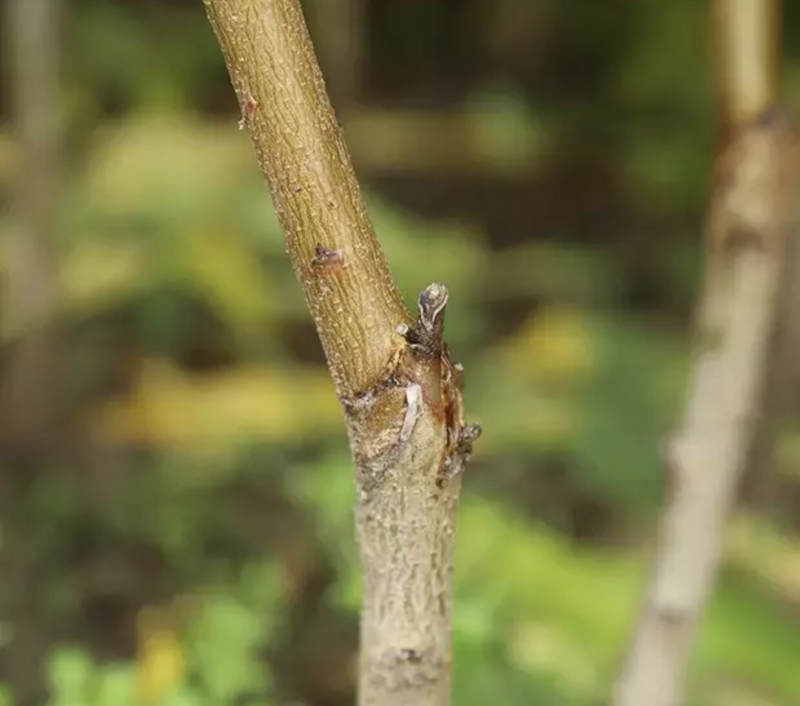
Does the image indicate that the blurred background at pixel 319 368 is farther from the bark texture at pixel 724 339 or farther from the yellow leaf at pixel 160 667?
the bark texture at pixel 724 339

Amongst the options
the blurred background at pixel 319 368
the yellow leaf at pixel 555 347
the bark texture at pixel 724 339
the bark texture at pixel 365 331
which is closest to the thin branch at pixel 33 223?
the blurred background at pixel 319 368

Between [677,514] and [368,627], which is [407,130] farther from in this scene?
[368,627]

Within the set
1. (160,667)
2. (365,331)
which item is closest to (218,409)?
(160,667)

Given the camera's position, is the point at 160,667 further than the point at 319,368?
No

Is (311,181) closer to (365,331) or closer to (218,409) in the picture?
(365,331)

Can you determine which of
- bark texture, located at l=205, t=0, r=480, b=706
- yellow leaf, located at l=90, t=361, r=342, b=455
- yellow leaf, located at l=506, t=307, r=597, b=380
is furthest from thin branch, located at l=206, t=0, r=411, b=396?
yellow leaf, located at l=506, t=307, r=597, b=380

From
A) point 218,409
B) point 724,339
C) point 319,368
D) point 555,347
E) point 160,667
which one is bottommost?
point 160,667

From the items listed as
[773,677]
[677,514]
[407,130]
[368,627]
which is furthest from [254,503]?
[407,130]

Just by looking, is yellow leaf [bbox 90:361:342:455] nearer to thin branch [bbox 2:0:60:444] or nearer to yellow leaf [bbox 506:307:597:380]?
thin branch [bbox 2:0:60:444]
